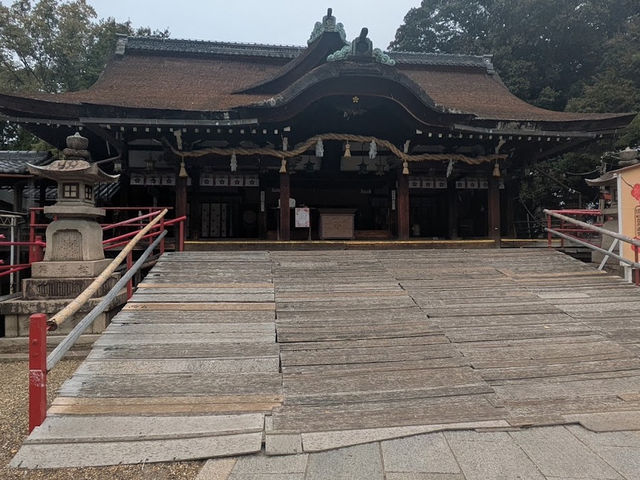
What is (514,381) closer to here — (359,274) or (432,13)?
(359,274)

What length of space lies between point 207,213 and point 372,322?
30.7 ft

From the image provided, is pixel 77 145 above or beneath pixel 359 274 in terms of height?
above

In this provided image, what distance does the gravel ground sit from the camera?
239 centimetres

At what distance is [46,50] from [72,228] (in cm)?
2677

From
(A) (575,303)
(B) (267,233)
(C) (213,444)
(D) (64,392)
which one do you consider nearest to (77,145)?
(D) (64,392)

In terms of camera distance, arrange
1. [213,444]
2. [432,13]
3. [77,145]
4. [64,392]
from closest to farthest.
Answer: [213,444], [64,392], [77,145], [432,13]

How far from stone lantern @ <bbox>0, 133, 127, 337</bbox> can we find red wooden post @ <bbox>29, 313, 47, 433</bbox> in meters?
2.71

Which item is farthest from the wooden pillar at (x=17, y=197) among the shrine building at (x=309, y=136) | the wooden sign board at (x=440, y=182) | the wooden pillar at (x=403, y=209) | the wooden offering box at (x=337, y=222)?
the wooden sign board at (x=440, y=182)

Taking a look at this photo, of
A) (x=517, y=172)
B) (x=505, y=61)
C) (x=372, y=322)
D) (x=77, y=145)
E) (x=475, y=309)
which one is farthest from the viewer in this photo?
(x=505, y=61)

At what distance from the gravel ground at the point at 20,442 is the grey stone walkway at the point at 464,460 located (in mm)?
252

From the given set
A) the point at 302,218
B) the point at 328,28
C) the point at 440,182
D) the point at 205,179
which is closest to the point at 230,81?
the point at 328,28

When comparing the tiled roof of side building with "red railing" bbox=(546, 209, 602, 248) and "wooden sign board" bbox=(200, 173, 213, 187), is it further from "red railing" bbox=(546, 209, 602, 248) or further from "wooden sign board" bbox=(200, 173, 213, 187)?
"red railing" bbox=(546, 209, 602, 248)

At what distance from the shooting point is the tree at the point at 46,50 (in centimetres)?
2361

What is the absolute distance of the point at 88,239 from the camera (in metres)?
5.71
